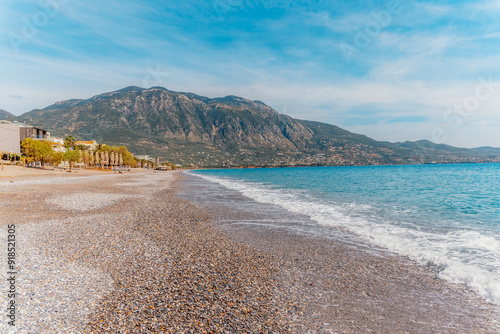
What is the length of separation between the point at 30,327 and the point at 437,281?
10856 mm

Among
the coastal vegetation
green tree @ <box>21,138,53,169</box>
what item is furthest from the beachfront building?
green tree @ <box>21,138,53,169</box>

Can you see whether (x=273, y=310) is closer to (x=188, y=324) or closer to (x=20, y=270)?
(x=188, y=324)

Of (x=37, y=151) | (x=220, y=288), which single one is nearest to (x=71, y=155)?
(x=37, y=151)

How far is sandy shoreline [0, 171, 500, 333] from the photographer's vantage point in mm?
5410

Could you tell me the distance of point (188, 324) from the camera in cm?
520

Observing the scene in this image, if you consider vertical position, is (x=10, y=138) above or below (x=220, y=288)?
above

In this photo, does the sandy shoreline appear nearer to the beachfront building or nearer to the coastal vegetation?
the coastal vegetation

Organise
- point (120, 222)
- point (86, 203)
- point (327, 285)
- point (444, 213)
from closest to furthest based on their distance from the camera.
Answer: point (327, 285)
point (120, 222)
point (86, 203)
point (444, 213)

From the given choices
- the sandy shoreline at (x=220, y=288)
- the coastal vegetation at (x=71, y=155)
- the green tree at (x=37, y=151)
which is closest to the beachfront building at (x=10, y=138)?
the coastal vegetation at (x=71, y=155)

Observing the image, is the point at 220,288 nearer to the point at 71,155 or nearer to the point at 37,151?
the point at 37,151

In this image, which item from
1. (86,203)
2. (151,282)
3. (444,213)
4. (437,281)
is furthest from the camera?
(444,213)

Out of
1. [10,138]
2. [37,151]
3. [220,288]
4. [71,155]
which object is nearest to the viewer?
[220,288]

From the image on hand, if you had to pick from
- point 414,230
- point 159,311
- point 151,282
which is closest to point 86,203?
point 151,282

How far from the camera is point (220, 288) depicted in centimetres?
693
